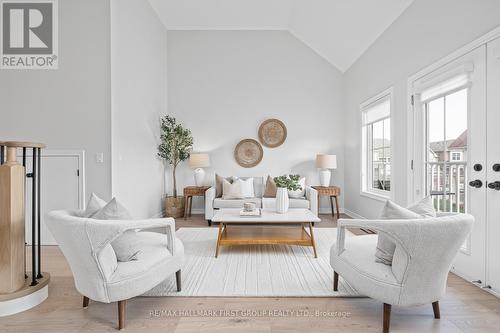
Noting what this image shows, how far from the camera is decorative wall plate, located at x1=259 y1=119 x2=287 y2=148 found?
5.49 m

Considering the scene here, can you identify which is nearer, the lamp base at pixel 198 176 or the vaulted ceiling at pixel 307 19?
the vaulted ceiling at pixel 307 19

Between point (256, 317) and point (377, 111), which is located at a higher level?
point (377, 111)

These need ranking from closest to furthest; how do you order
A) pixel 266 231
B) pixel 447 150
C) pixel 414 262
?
pixel 414 262, pixel 447 150, pixel 266 231

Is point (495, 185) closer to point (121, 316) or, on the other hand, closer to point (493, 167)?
point (493, 167)

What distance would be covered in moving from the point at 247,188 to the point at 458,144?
3221 millimetres

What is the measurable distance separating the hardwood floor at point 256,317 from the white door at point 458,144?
0.45m

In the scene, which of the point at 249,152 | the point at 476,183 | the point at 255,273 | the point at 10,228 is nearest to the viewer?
the point at 10,228

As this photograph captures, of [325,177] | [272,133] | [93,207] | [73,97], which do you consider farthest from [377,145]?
[73,97]

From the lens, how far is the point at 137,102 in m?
4.11

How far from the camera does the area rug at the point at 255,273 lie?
2.11 meters

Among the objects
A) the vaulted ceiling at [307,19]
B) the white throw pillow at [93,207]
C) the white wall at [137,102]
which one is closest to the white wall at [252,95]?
the vaulted ceiling at [307,19]

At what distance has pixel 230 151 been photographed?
5.52m

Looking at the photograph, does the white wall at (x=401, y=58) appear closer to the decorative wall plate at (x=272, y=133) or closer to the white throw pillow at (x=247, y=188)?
the decorative wall plate at (x=272, y=133)

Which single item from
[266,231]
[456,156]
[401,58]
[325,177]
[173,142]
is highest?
[401,58]
